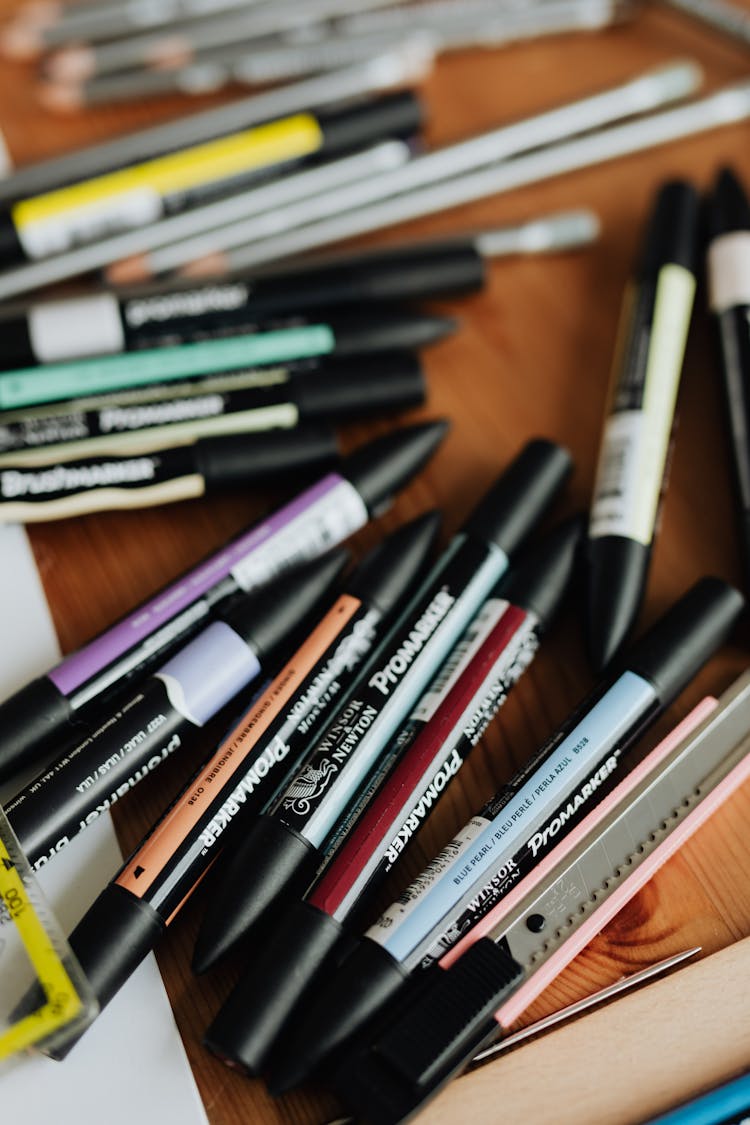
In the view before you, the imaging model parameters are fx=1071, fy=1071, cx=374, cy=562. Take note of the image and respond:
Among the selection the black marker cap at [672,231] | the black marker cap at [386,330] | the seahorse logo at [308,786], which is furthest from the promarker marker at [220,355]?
the seahorse logo at [308,786]

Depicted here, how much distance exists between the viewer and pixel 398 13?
622 millimetres

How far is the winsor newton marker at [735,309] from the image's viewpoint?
457 mm

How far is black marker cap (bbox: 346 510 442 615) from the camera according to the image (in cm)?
42

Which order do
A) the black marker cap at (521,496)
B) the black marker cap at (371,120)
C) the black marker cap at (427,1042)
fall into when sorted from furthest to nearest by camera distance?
the black marker cap at (371,120)
the black marker cap at (521,496)
the black marker cap at (427,1042)

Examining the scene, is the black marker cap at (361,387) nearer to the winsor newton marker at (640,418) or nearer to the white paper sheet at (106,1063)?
the winsor newton marker at (640,418)

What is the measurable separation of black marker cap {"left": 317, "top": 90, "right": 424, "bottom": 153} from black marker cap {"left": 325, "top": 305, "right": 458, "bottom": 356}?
0.11 m

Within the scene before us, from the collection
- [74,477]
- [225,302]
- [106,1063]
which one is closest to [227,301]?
[225,302]

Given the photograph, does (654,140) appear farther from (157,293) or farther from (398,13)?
(157,293)

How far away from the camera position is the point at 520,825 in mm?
371

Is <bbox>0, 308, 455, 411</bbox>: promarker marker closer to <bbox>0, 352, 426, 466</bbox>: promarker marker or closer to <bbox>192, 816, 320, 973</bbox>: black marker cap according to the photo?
<bbox>0, 352, 426, 466</bbox>: promarker marker

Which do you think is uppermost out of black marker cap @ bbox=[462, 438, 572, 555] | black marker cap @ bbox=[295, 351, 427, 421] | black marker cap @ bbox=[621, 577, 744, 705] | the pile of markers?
the pile of markers

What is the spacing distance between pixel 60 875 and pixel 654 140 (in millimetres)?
474

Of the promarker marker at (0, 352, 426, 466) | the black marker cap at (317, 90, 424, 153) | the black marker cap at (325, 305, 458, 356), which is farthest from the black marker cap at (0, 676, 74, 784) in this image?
the black marker cap at (317, 90, 424, 153)

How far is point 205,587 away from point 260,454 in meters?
0.07
